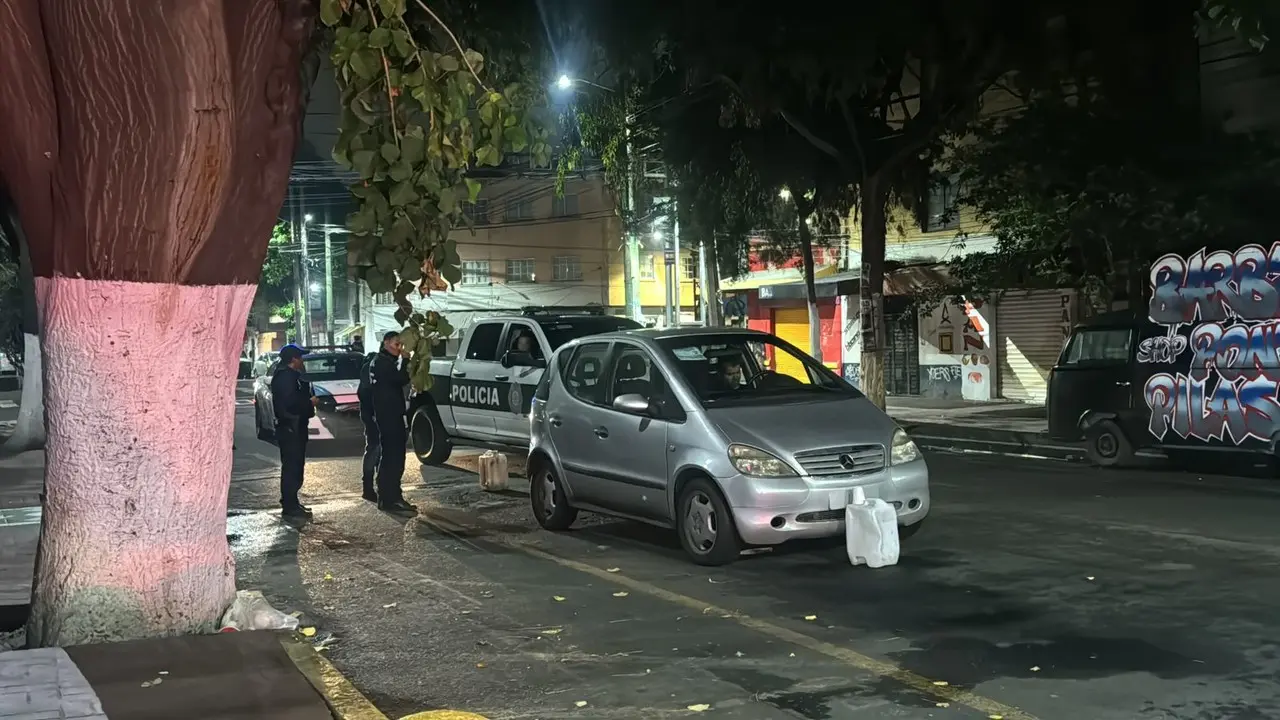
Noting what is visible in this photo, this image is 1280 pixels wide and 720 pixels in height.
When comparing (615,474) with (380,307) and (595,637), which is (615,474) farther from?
(380,307)

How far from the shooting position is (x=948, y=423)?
66.2 ft

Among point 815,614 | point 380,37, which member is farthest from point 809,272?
point 380,37

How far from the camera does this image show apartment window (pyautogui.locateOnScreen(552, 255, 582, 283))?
5216cm

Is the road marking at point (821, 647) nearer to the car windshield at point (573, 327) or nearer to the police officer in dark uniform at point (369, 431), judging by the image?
the police officer in dark uniform at point (369, 431)

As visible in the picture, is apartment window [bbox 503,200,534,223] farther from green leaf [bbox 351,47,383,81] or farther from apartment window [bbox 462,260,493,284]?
green leaf [bbox 351,47,383,81]

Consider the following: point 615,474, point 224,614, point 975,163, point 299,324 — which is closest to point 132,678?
point 224,614

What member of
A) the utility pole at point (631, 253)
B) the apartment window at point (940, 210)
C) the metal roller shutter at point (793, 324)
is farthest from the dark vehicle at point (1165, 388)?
the metal roller shutter at point (793, 324)

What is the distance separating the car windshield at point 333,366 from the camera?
18781 millimetres

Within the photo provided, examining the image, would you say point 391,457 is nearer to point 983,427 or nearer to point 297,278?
point 983,427

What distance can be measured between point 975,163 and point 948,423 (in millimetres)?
4549

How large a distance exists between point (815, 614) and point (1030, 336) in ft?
64.2

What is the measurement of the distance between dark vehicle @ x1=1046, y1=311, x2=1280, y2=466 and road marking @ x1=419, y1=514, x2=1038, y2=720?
309 inches

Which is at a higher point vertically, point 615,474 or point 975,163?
point 975,163

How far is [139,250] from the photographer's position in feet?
15.7
